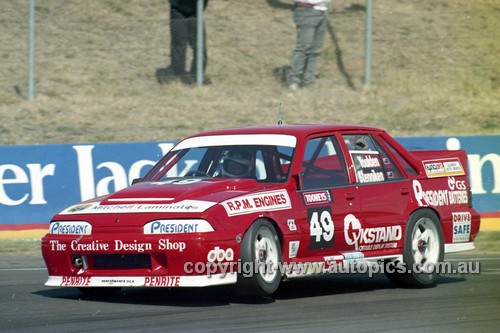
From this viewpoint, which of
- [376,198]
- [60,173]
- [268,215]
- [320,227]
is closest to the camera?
[268,215]

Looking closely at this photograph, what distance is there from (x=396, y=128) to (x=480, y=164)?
179 inches

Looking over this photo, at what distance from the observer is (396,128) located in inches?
760

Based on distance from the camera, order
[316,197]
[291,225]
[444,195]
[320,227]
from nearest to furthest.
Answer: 1. [291,225]
2. [320,227]
3. [316,197]
4. [444,195]

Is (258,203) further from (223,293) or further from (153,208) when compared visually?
(223,293)

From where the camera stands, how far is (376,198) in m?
9.32

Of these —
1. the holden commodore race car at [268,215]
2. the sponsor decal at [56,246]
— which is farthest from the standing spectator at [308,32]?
the sponsor decal at [56,246]

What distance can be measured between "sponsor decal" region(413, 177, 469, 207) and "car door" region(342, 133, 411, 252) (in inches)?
4.9

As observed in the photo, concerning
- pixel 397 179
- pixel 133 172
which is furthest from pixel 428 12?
pixel 397 179

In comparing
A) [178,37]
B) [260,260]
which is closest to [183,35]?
[178,37]

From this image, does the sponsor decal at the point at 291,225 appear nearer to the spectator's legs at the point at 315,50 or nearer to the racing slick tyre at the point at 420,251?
the racing slick tyre at the point at 420,251

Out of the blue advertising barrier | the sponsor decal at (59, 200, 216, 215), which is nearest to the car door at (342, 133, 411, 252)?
the sponsor decal at (59, 200, 216, 215)

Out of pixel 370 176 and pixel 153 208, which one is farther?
pixel 370 176

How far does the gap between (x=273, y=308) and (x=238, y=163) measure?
1559 mm

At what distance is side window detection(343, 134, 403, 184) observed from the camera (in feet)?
31.0
